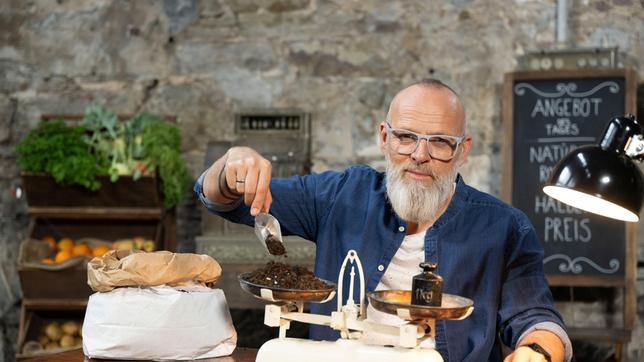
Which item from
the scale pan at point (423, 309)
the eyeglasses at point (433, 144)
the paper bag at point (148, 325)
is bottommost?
the paper bag at point (148, 325)

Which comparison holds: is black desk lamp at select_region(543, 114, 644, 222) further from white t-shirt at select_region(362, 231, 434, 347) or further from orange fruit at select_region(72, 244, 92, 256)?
orange fruit at select_region(72, 244, 92, 256)

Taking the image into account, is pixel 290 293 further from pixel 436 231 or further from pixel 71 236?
pixel 71 236

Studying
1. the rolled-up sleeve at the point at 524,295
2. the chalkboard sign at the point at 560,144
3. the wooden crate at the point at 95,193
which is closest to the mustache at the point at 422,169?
the rolled-up sleeve at the point at 524,295

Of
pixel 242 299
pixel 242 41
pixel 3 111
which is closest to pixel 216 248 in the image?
pixel 242 299

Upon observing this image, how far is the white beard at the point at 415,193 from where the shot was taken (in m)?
2.35

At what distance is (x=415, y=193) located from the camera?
2.35 meters

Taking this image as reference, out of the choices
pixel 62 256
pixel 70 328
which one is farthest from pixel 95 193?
pixel 70 328

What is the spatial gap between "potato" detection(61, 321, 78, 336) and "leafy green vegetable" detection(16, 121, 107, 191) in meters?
0.74

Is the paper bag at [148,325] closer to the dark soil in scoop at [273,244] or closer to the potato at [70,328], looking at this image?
the dark soil in scoop at [273,244]

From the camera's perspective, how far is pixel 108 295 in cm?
223

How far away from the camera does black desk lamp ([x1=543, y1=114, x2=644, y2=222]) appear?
6.37 ft

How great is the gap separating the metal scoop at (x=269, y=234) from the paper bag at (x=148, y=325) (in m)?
A: 0.34

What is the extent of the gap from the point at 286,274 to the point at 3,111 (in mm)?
3644

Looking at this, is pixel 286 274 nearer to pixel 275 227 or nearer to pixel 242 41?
pixel 275 227
